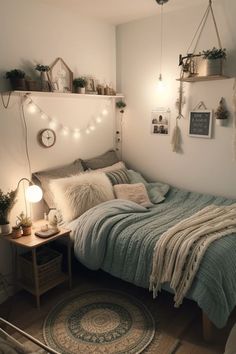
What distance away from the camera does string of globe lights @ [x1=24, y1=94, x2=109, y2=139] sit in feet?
8.95

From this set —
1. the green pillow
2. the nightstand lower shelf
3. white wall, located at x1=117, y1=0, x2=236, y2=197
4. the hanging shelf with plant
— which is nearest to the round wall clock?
the green pillow

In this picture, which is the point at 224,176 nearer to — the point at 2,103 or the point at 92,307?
the point at 92,307

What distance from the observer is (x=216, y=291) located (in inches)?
75.2

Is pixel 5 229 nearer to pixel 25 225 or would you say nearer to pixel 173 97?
pixel 25 225

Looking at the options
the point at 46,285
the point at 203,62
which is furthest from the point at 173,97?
the point at 46,285

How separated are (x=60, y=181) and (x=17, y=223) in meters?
0.53

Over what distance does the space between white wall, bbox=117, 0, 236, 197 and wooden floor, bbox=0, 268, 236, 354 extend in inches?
49.2

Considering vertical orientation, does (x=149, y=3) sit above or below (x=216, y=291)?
above

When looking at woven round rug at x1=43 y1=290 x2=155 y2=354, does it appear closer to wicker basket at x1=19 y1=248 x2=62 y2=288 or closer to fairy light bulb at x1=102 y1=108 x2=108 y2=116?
wicker basket at x1=19 y1=248 x2=62 y2=288

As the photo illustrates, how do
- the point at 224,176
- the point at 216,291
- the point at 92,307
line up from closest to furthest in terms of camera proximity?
1. the point at 216,291
2. the point at 92,307
3. the point at 224,176

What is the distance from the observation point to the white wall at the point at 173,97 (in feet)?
9.39

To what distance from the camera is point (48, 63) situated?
282 cm

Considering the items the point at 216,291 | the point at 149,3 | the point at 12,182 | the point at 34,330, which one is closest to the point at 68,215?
the point at 12,182

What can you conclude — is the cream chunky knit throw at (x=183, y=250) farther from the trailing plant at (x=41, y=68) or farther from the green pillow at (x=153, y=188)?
the trailing plant at (x=41, y=68)
